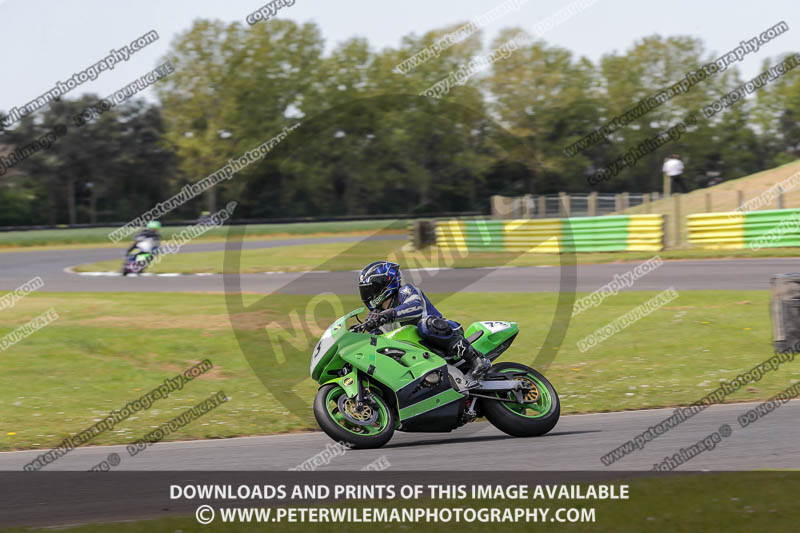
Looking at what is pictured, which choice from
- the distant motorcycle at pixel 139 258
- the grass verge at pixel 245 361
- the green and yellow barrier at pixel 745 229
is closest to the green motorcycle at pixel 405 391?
the grass verge at pixel 245 361

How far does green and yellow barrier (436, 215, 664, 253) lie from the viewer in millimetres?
29516

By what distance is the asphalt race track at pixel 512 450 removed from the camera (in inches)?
296

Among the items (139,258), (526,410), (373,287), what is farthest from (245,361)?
(139,258)

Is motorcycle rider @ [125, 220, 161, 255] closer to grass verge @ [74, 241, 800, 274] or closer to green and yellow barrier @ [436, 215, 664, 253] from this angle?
grass verge @ [74, 241, 800, 274]

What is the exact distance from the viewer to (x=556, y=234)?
31141 millimetres

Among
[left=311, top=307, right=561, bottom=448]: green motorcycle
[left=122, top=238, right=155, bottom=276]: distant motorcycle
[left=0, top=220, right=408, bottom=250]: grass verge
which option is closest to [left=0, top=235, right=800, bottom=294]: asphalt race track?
[left=122, top=238, right=155, bottom=276]: distant motorcycle

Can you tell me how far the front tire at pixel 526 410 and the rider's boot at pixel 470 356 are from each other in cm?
17

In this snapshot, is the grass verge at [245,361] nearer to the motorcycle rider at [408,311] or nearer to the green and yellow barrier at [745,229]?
the motorcycle rider at [408,311]

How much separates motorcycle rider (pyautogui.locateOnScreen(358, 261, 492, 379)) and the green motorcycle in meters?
0.10

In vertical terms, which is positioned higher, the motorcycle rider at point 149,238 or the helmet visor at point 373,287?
the motorcycle rider at point 149,238

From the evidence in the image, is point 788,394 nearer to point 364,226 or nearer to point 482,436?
point 482,436
